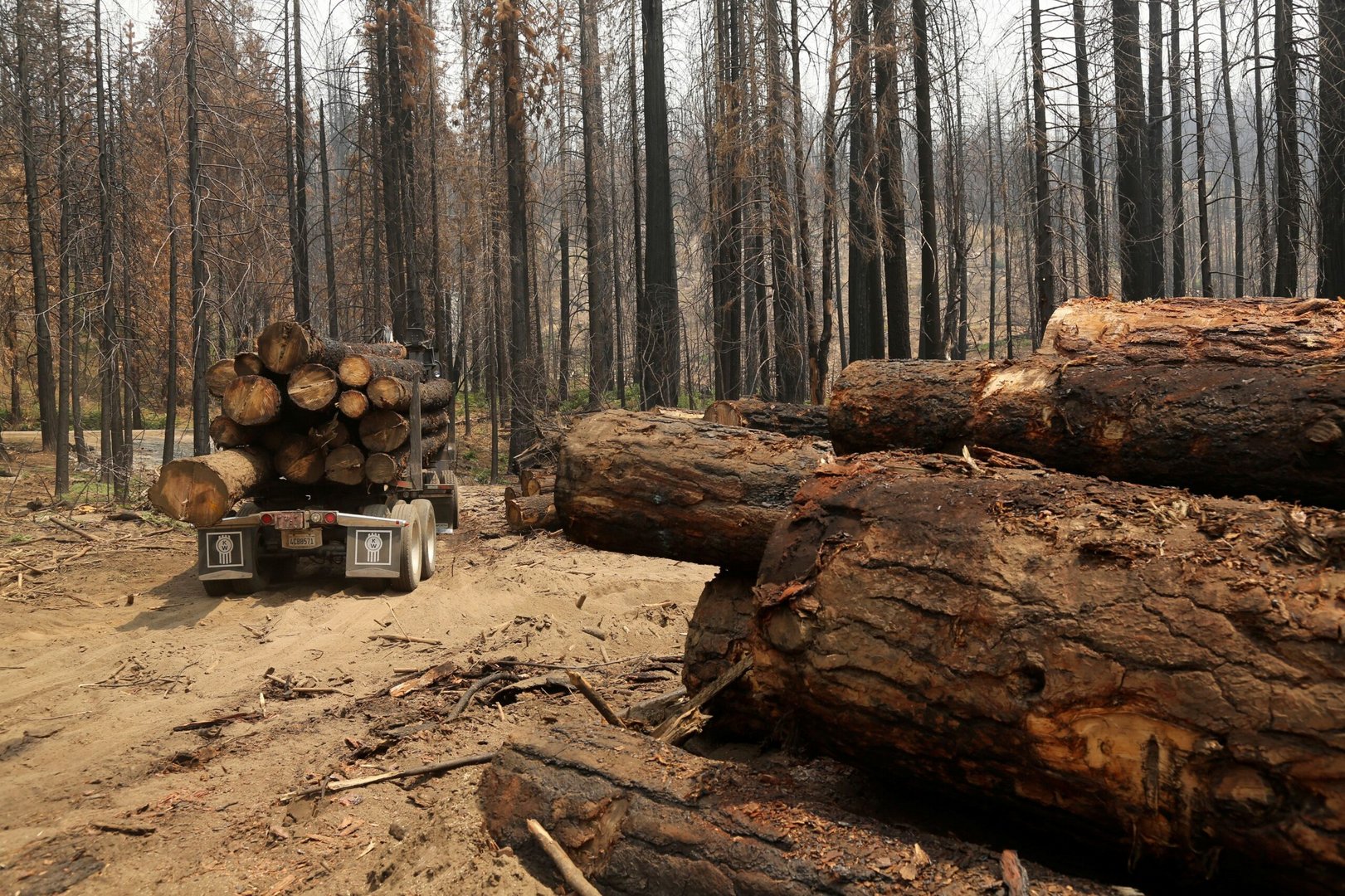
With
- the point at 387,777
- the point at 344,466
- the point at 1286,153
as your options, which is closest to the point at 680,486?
the point at 387,777

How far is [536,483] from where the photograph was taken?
487 inches

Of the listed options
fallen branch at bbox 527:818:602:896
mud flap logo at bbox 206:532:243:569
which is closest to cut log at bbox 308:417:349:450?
mud flap logo at bbox 206:532:243:569

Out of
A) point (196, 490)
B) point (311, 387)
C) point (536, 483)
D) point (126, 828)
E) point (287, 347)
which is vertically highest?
point (287, 347)

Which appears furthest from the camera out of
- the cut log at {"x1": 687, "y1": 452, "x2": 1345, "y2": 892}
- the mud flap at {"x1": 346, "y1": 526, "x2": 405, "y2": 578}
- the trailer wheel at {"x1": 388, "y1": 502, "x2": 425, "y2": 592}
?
the trailer wheel at {"x1": 388, "y1": 502, "x2": 425, "y2": 592}

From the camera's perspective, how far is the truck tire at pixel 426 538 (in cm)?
923

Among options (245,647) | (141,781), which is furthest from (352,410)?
(141,781)

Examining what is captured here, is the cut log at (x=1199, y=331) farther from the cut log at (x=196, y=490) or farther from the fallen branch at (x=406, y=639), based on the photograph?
the cut log at (x=196, y=490)

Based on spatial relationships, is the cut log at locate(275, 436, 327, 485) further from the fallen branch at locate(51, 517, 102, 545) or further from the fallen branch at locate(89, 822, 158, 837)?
the fallen branch at locate(89, 822, 158, 837)

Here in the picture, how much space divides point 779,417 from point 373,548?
3826mm

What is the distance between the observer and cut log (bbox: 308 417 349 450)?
9.02m

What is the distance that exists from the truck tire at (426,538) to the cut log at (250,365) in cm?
189

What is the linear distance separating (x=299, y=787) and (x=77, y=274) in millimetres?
12140

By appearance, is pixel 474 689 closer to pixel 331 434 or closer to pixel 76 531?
pixel 331 434

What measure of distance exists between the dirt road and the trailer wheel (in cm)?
16
